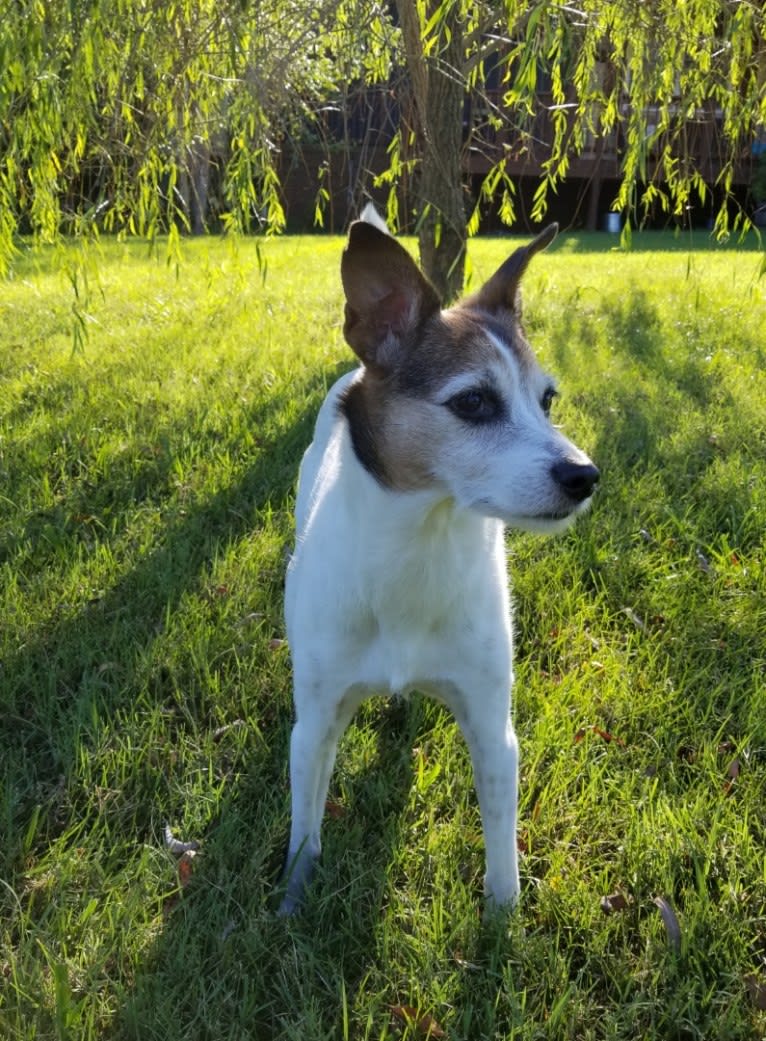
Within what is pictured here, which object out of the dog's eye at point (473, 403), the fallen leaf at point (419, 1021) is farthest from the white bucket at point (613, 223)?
the fallen leaf at point (419, 1021)

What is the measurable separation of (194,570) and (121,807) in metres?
1.25

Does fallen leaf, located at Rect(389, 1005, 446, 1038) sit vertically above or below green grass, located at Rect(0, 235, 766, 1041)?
below

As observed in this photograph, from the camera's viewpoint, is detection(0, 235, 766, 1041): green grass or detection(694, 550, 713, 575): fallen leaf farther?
detection(694, 550, 713, 575): fallen leaf

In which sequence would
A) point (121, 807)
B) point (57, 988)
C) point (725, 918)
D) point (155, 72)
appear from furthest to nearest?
point (155, 72) < point (121, 807) < point (725, 918) < point (57, 988)

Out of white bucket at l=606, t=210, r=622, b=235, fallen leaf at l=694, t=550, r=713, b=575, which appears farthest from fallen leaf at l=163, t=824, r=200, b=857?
white bucket at l=606, t=210, r=622, b=235

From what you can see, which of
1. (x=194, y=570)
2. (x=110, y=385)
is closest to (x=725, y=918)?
(x=194, y=570)

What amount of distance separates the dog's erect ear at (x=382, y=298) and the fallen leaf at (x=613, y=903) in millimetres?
1474

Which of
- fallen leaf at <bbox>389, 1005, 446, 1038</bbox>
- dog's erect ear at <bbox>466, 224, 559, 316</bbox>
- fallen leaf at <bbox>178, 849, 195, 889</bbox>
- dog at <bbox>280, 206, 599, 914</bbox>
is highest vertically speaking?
dog's erect ear at <bbox>466, 224, 559, 316</bbox>

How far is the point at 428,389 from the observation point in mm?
2119

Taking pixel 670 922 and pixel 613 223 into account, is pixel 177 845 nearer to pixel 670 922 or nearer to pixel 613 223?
pixel 670 922

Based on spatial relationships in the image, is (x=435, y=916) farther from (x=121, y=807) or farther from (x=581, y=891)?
(x=121, y=807)

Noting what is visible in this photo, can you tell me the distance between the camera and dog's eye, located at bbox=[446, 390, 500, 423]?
2076mm

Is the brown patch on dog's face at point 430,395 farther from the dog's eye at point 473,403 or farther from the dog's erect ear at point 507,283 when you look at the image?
the dog's erect ear at point 507,283

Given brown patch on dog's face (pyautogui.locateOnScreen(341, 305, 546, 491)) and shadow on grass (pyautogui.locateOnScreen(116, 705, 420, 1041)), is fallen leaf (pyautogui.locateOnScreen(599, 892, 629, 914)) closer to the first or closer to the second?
shadow on grass (pyautogui.locateOnScreen(116, 705, 420, 1041))
